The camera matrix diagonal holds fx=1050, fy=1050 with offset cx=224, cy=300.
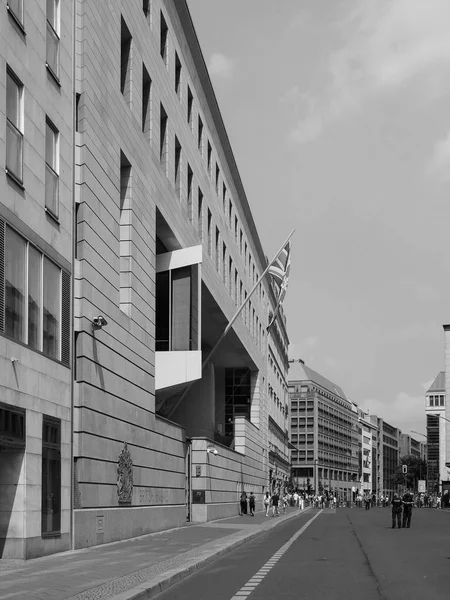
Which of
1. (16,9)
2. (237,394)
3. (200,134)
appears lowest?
(237,394)

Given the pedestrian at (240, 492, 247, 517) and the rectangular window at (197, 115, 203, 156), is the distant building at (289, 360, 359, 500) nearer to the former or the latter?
the pedestrian at (240, 492, 247, 517)

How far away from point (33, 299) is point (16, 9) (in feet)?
19.3

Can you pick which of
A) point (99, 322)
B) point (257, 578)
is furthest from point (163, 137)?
point (257, 578)

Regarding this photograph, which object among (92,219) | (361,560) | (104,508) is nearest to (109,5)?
(92,219)

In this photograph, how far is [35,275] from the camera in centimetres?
2183

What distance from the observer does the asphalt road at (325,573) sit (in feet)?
49.5

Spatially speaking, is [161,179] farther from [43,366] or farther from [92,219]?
[43,366]

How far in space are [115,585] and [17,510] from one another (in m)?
5.47

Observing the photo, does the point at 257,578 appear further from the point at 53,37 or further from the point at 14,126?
the point at 53,37

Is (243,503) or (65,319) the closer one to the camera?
(65,319)

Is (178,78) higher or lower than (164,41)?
lower

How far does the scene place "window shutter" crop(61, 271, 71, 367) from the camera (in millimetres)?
23719

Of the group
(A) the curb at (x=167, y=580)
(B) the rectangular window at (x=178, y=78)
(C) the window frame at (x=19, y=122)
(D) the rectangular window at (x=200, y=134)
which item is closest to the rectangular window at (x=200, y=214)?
(D) the rectangular window at (x=200, y=134)

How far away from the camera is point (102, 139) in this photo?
1087 inches
